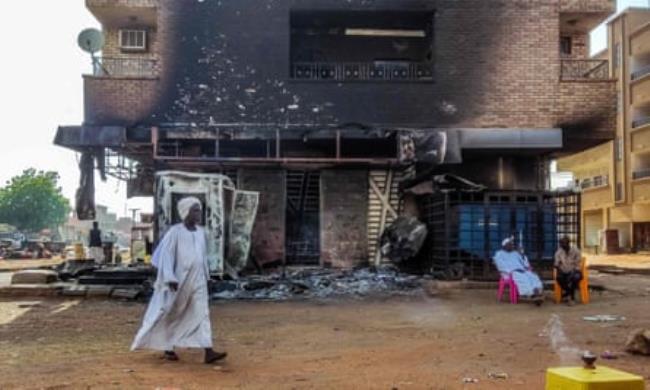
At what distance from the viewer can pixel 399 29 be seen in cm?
1992

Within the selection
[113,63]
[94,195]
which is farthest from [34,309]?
[113,63]

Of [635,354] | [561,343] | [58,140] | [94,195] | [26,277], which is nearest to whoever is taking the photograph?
[635,354]

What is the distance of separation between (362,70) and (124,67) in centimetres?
624

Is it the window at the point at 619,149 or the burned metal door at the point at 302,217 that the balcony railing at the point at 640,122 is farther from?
the burned metal door at the point at 302,217

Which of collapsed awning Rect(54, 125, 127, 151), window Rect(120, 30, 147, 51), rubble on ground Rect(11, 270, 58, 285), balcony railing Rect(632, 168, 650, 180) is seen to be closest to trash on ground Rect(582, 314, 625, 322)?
rubble on ground Rect(11, 270, 58, 285)

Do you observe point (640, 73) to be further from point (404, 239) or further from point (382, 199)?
point (404, 239)

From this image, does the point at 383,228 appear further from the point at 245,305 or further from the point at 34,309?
the point at 34,309

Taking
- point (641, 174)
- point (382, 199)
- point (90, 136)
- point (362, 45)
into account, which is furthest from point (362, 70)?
point (641, 174)

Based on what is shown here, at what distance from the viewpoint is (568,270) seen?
44.9 ft

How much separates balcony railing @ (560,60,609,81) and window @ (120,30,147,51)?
11274mm

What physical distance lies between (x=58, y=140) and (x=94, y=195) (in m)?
1.87

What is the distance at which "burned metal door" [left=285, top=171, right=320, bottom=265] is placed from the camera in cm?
1842

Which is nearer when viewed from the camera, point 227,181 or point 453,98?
point 227,181

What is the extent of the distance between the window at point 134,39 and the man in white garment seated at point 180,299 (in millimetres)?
14232
